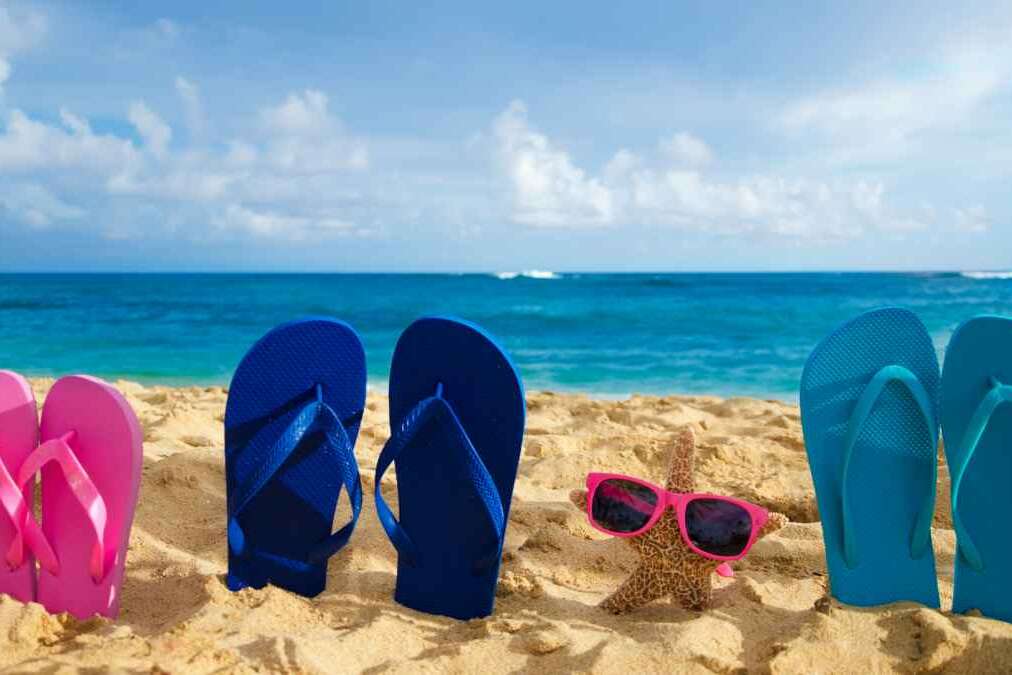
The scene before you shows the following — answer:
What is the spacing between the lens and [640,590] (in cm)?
180

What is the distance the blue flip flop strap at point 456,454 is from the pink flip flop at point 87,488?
56 centimetres

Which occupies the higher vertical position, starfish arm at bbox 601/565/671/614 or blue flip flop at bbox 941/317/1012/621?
blue flip flop at bbox 941/317/1012/621

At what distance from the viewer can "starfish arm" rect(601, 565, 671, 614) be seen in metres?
1.79

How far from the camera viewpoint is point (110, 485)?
1.78m

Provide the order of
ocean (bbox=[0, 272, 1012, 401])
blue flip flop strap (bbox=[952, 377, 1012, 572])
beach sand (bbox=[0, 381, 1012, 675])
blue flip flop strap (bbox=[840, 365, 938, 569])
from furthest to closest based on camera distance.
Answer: ocean (bbox=[0, 272, 1012, 401]) → blue flip flop strap (bbox=[840, 365, 938, 569]) → blue flip flop strap (bbox=[952, 377, 1012, 572]) → beach sand (bbox=[0, 381, 1012, 675])

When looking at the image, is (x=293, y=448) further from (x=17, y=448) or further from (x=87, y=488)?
(x=17, y=448)

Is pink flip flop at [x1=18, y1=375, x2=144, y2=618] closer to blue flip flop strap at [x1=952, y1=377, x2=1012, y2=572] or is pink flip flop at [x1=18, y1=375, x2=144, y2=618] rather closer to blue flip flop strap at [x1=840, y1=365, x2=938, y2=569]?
blue flip flop strap at [x1=840, y1=365, x2=938, y2=569]

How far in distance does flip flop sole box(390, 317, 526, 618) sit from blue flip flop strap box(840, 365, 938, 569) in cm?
79

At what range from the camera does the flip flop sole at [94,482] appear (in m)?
1.76

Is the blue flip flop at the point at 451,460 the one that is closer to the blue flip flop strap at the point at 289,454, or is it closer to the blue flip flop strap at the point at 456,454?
the blue flip flop strap at the point at 456,454

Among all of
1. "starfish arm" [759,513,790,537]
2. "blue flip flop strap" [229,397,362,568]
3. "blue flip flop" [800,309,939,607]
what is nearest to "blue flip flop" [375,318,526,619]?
"blue flip flop strap" [229,397,362,568]

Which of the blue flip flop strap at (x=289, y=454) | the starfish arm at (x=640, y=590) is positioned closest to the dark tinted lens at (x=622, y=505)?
the starfish arm at (x=640, y=590)

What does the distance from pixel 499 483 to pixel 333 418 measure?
0.43m

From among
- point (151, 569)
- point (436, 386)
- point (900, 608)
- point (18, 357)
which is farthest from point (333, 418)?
point (18, 357)
